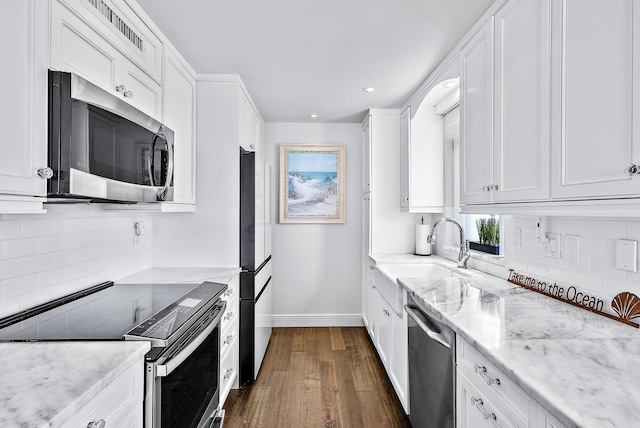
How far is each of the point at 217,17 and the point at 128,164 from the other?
0.96 m

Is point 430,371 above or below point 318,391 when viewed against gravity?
above

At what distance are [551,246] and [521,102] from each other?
736 mm

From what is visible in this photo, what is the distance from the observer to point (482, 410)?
4.00 ft

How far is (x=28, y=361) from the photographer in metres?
1.03

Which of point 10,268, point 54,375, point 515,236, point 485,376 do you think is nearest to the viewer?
point 54,375

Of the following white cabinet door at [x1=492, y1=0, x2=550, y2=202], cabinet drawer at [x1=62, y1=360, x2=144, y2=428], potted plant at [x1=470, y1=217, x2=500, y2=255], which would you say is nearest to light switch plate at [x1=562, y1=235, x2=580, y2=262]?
white cabinet door at [x1=492, y1=0, x2=550, y2=202]

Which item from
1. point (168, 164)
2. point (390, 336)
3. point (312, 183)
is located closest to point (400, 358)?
point (390, 336)

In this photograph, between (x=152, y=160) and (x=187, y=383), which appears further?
(x=152, y=160)

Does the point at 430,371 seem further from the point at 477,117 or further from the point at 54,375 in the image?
the point at 54,375

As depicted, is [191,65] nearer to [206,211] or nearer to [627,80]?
[206,211]

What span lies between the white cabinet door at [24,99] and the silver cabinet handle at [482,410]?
1.63m

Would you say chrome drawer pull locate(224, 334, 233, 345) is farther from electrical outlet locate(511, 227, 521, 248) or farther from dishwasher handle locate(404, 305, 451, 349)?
electrical outlet locate(511, 227, 521, 248)

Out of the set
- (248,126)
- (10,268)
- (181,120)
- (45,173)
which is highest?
(248,126)

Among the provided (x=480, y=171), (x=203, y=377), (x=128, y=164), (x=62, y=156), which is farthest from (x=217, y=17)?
A: (x=203, y=377)
